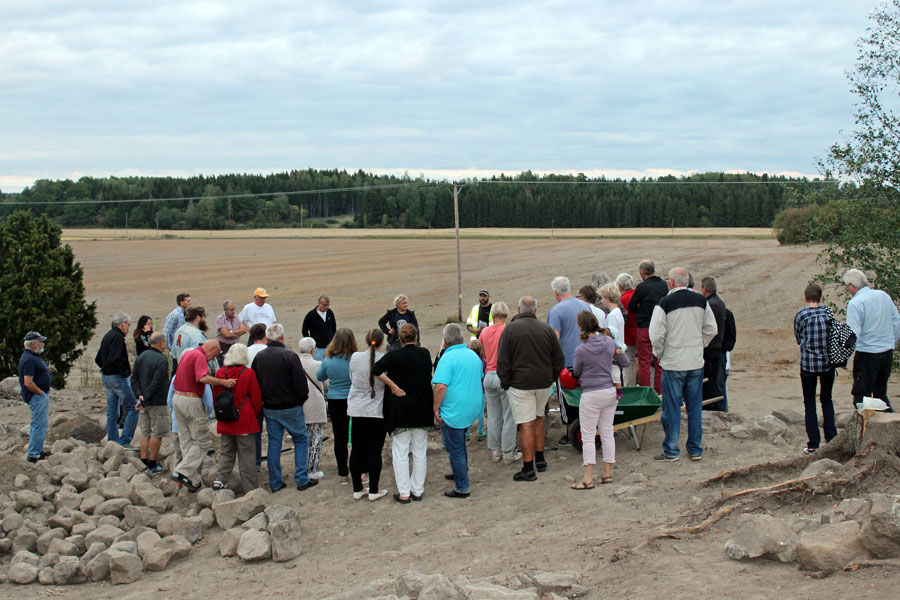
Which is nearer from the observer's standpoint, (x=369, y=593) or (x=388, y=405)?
(x=369, y=593)

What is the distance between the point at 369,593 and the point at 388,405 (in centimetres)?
280

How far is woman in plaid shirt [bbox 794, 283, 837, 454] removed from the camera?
27.9 ft

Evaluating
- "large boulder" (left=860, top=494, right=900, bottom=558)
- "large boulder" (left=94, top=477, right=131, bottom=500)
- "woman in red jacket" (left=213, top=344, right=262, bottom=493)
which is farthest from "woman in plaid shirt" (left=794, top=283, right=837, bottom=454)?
"large boulder" (left=94, top=477, right=131, bottom=500)

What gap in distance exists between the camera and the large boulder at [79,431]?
11.7m

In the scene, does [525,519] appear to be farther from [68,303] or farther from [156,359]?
[68,303]

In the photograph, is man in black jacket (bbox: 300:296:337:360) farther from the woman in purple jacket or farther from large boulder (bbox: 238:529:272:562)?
the woman in purple jacket

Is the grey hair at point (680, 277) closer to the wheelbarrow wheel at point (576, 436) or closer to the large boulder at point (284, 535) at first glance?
the wheelbarrow wheel at point (576, 436)

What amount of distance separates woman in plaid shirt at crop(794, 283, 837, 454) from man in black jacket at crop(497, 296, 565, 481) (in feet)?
9.37

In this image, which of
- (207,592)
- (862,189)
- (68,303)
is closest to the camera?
(207,592)

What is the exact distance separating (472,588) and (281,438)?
14.1ft

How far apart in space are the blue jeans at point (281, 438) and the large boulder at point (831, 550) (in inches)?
226

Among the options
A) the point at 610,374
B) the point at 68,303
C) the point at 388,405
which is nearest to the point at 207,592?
the point at 388,405

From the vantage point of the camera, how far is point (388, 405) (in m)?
8.35

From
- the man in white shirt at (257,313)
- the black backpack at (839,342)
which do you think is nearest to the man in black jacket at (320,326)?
the man in white shirt at (257,313)
